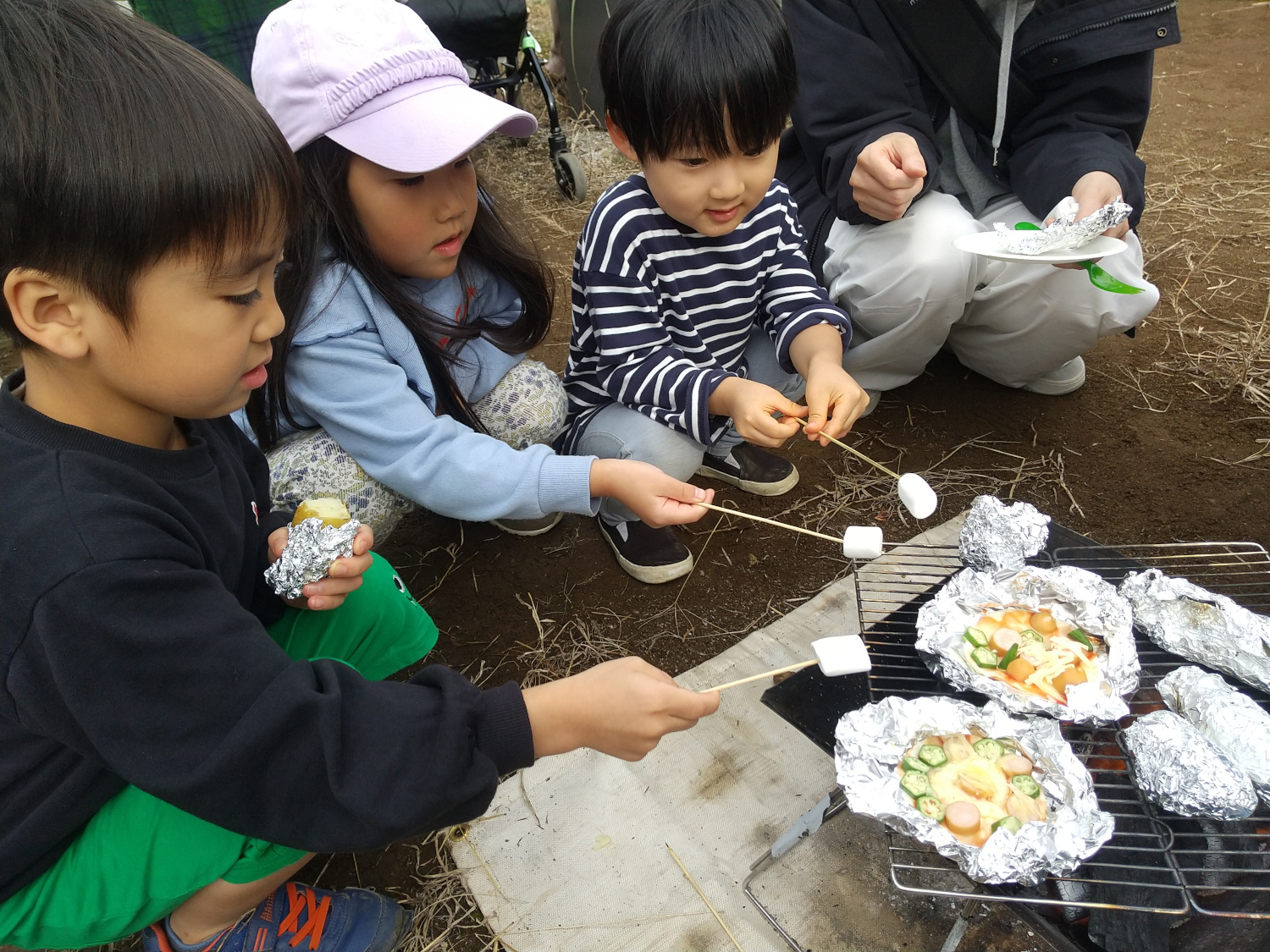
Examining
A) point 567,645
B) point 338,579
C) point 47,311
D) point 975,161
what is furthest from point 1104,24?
point 47,311

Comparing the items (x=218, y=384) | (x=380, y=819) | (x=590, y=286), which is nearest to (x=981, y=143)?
(x=590, y=286)

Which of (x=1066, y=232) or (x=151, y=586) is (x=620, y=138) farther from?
(x=151, y=586)

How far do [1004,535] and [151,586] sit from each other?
165 centimetres

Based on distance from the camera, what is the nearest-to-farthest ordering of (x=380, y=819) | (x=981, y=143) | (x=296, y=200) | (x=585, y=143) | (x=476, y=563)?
(x=380, y=819) < (x=296, y=200) < (x=476, y=563) < (x=981, y=143) < (x=585, y=143)

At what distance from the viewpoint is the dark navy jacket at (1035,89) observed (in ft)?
8.21

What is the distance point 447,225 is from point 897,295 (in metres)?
1.52

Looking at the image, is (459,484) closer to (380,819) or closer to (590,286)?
(590,286)

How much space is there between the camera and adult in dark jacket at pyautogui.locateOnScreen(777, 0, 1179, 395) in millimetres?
2514

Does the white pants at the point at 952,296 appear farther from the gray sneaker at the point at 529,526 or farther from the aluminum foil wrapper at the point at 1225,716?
the aluminum foil wrapper at the point at 1225,716

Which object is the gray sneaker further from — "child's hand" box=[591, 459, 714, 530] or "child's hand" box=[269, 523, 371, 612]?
"child's hand" box=[269, 523, 371, 612]

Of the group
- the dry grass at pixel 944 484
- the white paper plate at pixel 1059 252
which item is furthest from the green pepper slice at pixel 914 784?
the white paper plate at pixel 1059 252

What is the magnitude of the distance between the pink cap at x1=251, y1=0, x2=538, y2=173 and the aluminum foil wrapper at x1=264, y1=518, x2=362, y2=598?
806 millimetres

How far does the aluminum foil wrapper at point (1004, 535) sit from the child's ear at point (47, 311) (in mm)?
1745

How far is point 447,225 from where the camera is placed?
1958 millimetres
